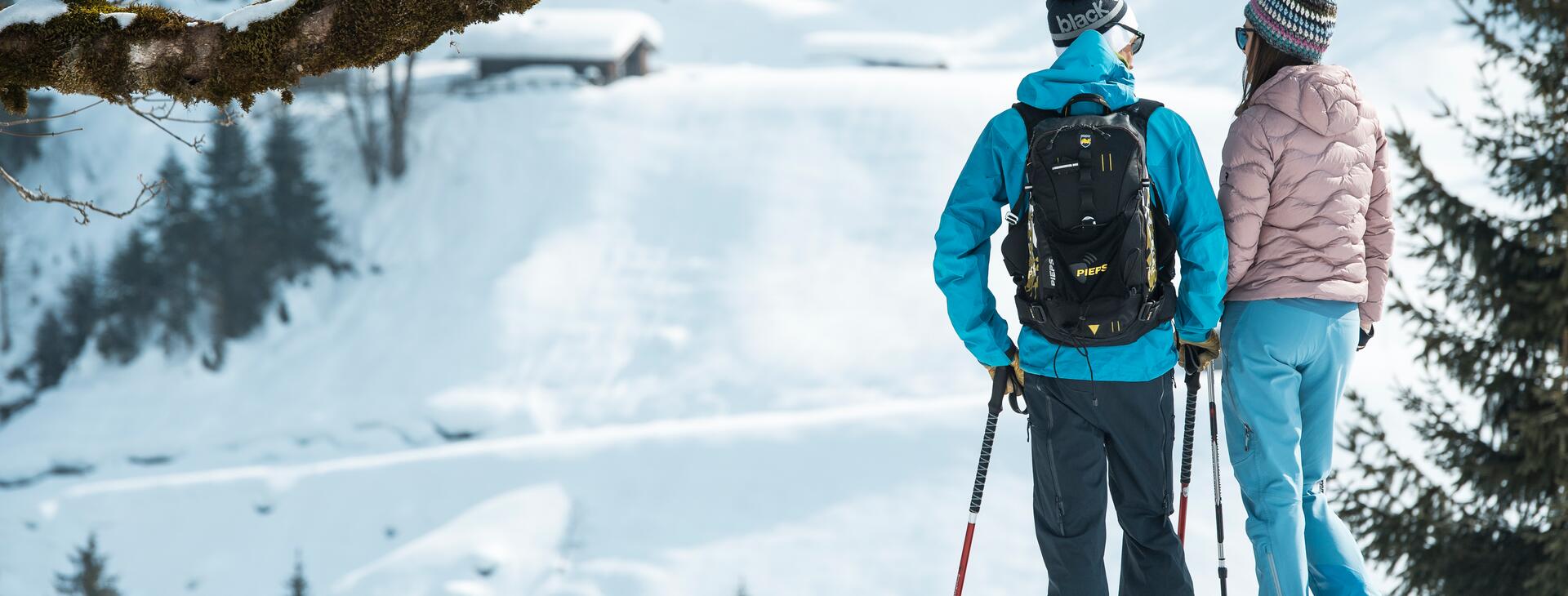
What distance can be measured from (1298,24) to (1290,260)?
683 millimetres

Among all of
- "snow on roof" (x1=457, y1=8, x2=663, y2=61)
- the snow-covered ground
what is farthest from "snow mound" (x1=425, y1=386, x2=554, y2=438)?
"snow on roof" (x1=457, y1=8, x2=663, y2=61)

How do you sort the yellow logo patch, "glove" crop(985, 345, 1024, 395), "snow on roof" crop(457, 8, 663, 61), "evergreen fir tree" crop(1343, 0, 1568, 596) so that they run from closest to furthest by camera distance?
the yellow logo patch, "glove" crop(985, 345, 1024, 395), "evergreen fir tree" crop(1343, 0, 1568, 596), "snow on roof" crop(457, 8, 663, 61)

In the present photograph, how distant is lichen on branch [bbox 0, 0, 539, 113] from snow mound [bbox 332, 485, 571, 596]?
14394 mm

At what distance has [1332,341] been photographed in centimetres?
325

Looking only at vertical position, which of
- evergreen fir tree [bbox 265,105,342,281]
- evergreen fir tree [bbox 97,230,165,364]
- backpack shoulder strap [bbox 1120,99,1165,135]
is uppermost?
evergreen fir tree [bbox 265,105,342,281]

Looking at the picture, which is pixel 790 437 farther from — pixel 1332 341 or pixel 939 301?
pixel 1332 341

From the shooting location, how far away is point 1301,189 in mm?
3215

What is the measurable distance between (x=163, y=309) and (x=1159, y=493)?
29.1m

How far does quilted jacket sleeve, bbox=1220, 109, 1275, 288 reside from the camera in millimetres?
3213

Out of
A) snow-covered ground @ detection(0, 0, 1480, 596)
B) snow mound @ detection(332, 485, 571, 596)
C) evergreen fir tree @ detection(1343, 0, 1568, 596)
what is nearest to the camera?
evergreen fir tree @ detection(1343, 0, 1568, 596)

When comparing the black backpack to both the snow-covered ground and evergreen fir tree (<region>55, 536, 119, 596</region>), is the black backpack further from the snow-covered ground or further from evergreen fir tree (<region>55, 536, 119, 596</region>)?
evergreen fir tree (<region>55, 536, 119, 596</region>)

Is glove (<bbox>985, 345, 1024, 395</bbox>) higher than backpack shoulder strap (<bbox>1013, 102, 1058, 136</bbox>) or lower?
lower

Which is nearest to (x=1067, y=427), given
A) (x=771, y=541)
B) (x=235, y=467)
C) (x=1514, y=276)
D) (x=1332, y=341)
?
(x=1332, y=341)

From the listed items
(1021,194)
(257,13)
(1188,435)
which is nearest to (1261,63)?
(1021,194)
